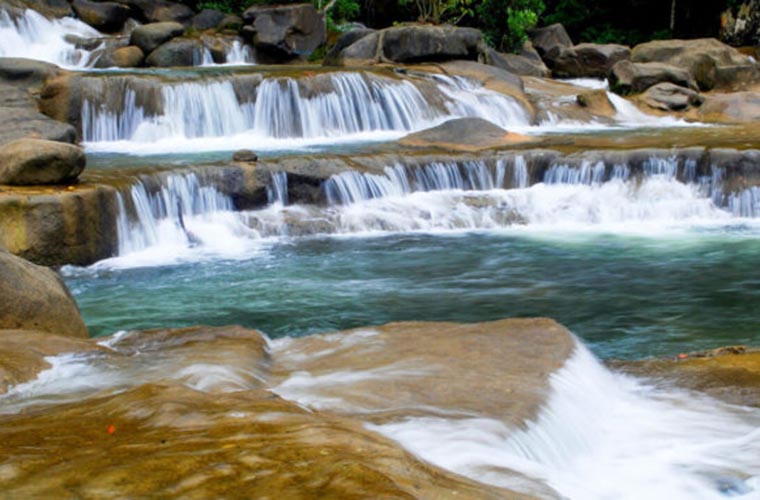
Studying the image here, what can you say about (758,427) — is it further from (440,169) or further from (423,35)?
(423,35)

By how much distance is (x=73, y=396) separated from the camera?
179 inches

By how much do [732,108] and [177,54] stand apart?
478 inches

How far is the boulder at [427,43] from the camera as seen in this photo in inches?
864

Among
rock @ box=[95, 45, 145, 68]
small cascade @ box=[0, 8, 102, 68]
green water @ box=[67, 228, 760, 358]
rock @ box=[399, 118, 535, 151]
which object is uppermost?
small cascade @ box=[0, 8, 102, 68]

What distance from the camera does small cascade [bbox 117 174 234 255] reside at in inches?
447

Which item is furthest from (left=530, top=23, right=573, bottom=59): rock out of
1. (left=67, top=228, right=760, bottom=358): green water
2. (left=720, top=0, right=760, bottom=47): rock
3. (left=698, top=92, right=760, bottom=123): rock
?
(left=67, top=228, right=760, bottom=358): green water

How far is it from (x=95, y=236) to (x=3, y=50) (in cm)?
1417

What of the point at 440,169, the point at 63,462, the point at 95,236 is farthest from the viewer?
the point at 440,169

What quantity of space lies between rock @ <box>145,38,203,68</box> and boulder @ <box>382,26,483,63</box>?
4.46 m

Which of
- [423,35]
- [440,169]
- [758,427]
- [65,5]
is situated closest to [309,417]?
[758,427]

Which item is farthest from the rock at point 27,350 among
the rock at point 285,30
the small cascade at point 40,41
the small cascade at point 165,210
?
the rock at point 285,30

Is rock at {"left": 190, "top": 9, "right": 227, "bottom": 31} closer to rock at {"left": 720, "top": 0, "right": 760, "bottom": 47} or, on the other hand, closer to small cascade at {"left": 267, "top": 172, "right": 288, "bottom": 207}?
small cascade at {"left": 267, "top": 172, "right": 288, "bottom": 207}

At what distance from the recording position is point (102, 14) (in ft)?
83.1

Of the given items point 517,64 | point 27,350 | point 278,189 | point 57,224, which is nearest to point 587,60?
point 517,64
